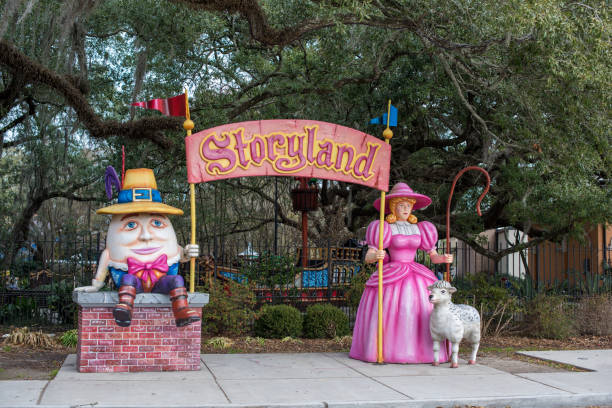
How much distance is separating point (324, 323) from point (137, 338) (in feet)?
14.0

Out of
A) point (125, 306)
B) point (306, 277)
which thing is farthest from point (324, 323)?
point (125, 306)

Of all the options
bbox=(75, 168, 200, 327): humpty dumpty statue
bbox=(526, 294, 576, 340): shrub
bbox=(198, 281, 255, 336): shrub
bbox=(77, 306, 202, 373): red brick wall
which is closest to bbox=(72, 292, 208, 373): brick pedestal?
bbox=(77, 306, 202, 373): red brick wall

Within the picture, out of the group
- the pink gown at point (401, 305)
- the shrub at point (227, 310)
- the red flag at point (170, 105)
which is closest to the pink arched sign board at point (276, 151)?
the red flag at point (170, 105)

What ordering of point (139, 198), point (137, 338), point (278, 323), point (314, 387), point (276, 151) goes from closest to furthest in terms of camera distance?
1. point (314, 387)
2. point (137, 338)
3. point (139, 198)
4. point (276, 151)
5. point (278, 323)

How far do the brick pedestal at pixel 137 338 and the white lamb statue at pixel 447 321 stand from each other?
3037mm

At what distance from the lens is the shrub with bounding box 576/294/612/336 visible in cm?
1198

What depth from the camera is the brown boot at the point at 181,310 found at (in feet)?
24.2

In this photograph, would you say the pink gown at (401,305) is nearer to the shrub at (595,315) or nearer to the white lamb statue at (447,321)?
the white lamb statue at (447,321)

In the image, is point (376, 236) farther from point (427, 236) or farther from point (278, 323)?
point (278, 323)

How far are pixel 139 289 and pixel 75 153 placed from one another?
11593mm

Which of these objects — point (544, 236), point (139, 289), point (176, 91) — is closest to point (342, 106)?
point (176, 91)

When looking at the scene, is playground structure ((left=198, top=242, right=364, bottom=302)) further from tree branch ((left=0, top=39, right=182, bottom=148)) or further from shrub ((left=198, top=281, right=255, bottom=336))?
tree branch ((left=0, top=39, right=182, bottom=148))

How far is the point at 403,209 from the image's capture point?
8.98 m

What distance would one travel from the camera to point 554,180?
11.0m
